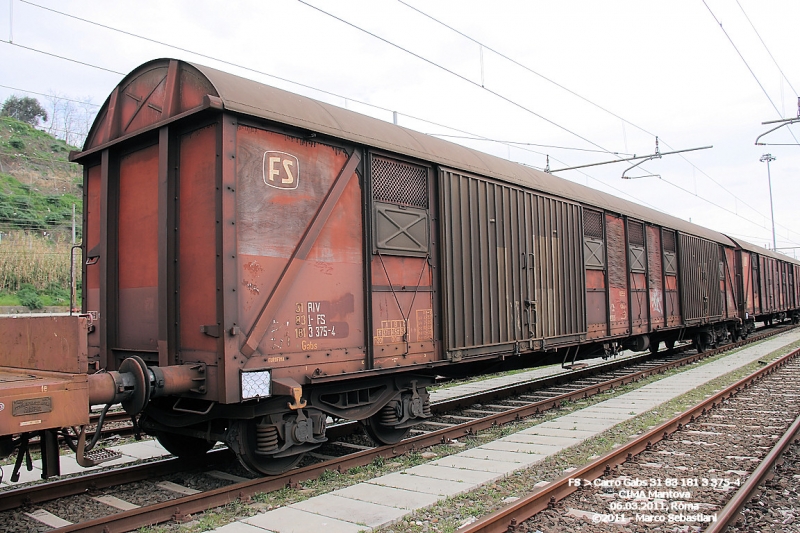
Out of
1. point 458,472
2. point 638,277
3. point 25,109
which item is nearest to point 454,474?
point 458,472

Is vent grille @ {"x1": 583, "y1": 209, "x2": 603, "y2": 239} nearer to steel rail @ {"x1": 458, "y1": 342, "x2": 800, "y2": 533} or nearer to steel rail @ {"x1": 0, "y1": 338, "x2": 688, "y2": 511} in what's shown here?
steel rail @ {"x1": 458, "y1": 342, "x2": 800, "y2": 533}

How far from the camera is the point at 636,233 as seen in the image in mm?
13922

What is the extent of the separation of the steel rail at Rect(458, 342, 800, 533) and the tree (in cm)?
7086

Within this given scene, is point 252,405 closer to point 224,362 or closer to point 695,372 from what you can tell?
point 224,362

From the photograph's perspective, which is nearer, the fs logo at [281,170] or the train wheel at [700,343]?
the fs logo at [281,170]

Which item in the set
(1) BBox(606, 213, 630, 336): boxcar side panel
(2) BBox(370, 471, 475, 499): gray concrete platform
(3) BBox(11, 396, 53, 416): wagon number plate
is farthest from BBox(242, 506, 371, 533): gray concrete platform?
(1) BBox(606, 213, 630, 336): boxcar side panel

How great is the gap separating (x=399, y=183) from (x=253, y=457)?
3.47 meters

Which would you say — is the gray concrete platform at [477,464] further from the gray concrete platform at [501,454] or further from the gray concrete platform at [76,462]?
the gray concrete platform at [76,462]

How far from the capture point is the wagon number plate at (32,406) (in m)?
3.84

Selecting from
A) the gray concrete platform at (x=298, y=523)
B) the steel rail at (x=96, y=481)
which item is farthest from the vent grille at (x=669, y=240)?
the gray concrete platform at (x=298, y=523)

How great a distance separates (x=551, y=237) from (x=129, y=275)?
21.7 ft

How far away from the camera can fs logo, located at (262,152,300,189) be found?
562 cm

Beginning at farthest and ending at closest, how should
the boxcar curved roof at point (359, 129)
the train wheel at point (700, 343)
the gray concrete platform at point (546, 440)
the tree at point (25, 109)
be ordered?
the tree at point (25, 109) → the train wheel at point (700, 343) → the gray concrete platform at point (546, 440) → the boxcar curved roof at point (359, 129)

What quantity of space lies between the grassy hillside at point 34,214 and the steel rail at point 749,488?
101ft
